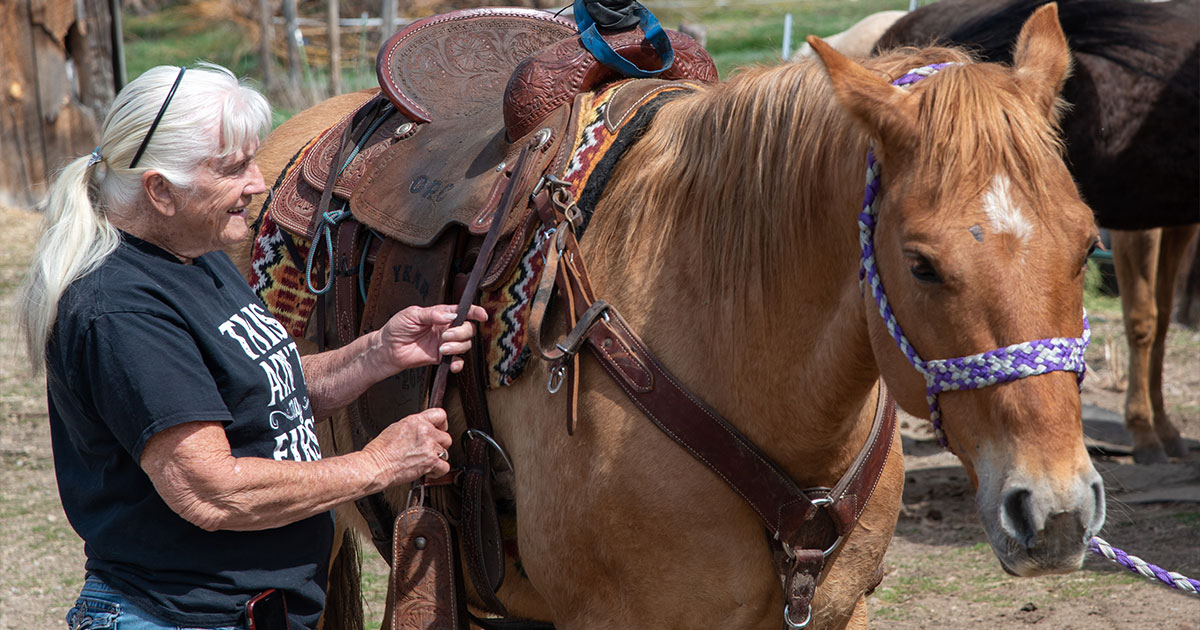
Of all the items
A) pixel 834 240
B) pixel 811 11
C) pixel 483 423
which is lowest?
pixel 811 11

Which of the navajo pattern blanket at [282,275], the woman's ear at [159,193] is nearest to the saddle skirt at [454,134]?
the navajo pattern blanket at [282,275]

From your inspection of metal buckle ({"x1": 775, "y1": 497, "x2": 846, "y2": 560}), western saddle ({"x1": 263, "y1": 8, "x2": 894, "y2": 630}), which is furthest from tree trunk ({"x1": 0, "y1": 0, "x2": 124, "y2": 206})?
metal buckle ({"x1": 775, "y1": 497, "x2": 846, "y2": 560})

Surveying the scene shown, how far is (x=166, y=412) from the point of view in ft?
5.13

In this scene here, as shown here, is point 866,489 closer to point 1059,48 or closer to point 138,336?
point 1059,48

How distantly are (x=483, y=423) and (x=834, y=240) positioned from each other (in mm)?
788

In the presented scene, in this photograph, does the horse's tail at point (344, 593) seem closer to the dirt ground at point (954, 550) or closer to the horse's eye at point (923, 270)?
the dirt ground at point (954, 550)

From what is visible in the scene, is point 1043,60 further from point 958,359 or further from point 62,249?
point 62,249

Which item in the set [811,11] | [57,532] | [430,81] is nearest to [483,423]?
[430,81]

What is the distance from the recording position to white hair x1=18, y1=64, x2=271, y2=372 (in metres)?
1.65

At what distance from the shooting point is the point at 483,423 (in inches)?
81.2

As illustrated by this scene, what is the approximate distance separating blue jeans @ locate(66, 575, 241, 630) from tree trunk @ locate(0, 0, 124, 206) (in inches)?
285

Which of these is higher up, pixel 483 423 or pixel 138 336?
pixel 138 336

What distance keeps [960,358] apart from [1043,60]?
541 millimetres

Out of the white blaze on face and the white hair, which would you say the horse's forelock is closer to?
the white blaze on face
